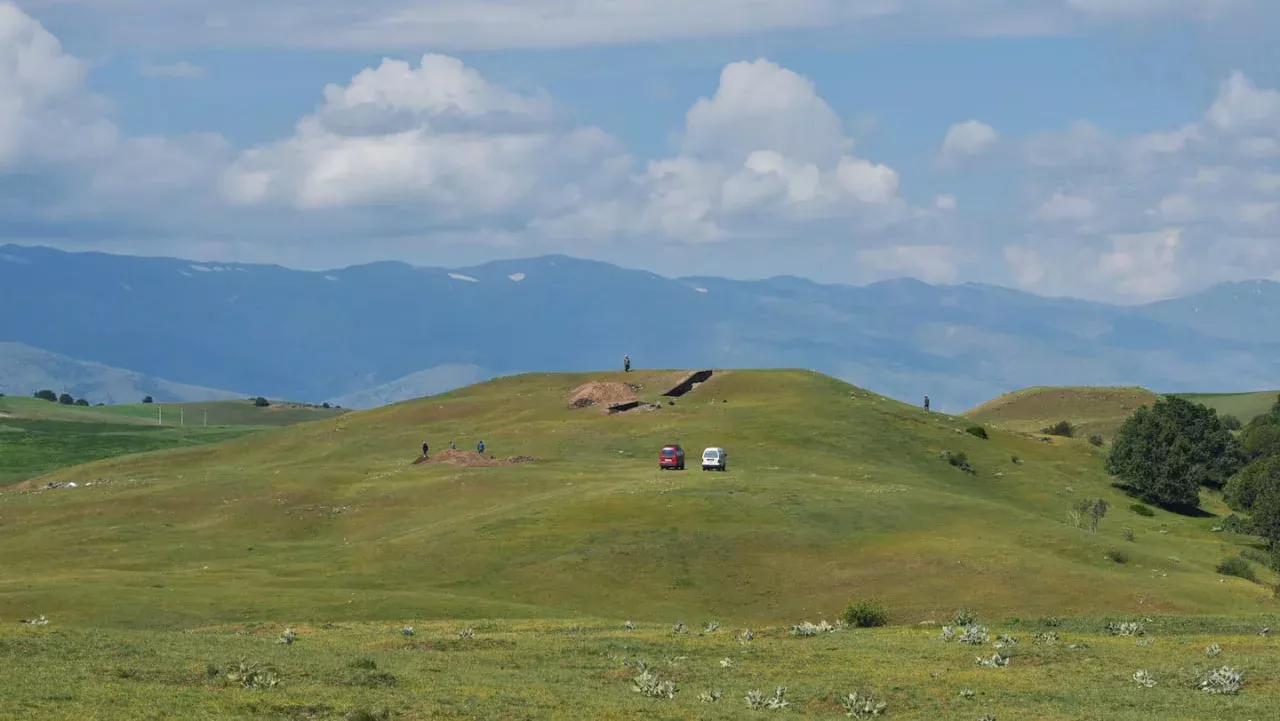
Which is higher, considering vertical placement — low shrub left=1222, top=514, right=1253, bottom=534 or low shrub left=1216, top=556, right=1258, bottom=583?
low shrub left=1222, top=514, right=1253, bottom=534

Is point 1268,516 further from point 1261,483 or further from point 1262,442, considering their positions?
point 1262,442

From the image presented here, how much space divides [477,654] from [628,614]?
921 inches

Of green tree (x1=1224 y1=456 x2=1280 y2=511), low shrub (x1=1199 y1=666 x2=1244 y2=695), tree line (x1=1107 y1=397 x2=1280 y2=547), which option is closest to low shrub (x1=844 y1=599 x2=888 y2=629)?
low shrub (x1=1199 y1=666 x2=1244 y2=695)

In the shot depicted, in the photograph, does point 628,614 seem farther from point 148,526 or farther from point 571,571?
point 148,526

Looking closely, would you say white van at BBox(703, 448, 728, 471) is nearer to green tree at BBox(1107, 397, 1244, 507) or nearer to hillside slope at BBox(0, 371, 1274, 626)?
hillside slope at BBox(0, 371, 1274, 626)

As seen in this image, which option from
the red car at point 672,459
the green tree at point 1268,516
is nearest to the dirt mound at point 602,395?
the red car at point 672,459

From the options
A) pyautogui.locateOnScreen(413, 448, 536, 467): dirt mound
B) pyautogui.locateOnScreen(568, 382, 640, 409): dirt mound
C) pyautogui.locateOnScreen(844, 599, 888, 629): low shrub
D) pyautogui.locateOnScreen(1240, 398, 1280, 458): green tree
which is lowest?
pyautogui.locateOnScreen(844, 599, 888, 629): low shrub

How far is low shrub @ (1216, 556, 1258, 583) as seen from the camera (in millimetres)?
91562

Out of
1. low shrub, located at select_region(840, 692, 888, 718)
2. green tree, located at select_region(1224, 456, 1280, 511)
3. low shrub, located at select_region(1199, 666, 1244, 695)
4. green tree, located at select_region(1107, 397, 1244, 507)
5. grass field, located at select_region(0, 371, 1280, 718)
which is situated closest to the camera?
low shrub, located at select_region(840, 692, 888, 718)

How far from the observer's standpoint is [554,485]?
105 meters

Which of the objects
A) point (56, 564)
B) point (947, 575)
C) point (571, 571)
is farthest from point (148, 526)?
point (947, 575)

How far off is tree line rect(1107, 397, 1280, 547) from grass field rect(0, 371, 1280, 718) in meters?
4.13

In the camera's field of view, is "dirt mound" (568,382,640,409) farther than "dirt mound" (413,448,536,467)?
Yes

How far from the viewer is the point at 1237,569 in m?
92.6
